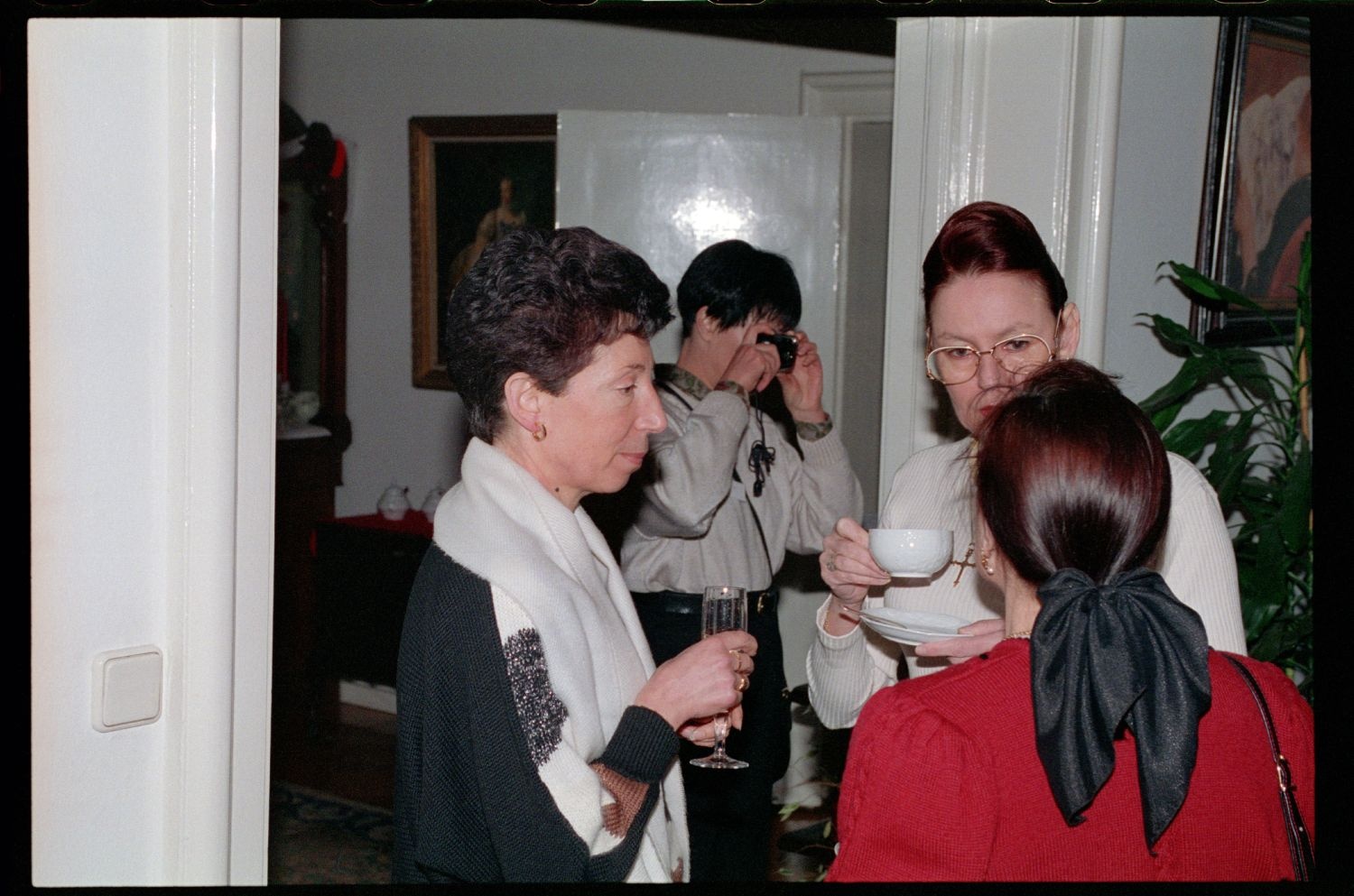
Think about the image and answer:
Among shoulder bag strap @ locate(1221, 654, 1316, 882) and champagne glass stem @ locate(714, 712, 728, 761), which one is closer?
shoulder bag strap @ locate(1221, 654, 1316, 882)

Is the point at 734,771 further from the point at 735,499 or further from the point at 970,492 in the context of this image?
the point at 970,492

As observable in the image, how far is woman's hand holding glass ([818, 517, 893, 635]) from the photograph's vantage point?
5.13 ft

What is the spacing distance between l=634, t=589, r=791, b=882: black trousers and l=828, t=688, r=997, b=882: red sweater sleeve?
4.48ft

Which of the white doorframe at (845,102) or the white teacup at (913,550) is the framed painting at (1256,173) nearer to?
the white teacup at (913,550)

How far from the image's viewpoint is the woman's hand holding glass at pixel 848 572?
1564mm

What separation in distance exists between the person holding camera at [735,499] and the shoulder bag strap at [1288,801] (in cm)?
139

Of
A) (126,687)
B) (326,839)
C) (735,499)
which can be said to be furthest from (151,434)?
(326,839)

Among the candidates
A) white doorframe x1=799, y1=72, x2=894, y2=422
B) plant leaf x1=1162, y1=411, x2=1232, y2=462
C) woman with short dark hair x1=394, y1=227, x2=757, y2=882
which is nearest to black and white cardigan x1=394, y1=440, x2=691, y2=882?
woman with short dark hair x1=394, y1=227, x2=757, y2=882

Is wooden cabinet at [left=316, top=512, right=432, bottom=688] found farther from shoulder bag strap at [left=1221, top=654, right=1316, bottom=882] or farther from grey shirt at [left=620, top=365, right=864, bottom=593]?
shoulder bag strap at [left=1221, top=654, right=1316, bottom=882]

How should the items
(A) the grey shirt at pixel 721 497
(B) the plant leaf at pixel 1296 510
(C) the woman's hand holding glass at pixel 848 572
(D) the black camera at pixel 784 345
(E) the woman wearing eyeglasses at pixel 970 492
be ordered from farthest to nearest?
(D) the black camera at pixel 784 345
(A) the grey shirt at pixel 721 497
(B) the plant leaf at pixel 1296 510
(C) the woman's hand holding glass at pixel 848 572
(E) the woman wearing eyeglasses at pixel 970 492

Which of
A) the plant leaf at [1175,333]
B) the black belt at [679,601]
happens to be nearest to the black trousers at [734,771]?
the black belt at [679,601]

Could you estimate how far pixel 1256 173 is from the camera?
2.54 meters

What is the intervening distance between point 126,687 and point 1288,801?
1.27 meters

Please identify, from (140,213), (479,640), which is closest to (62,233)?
(140,213)
